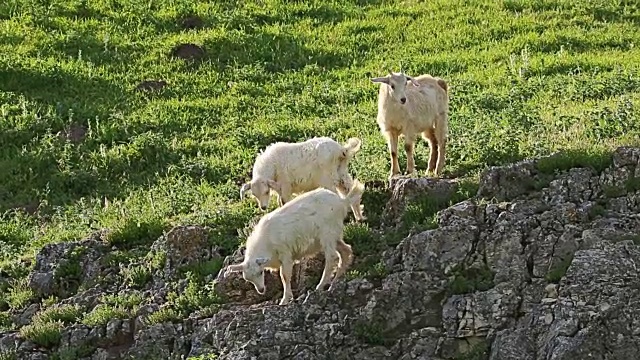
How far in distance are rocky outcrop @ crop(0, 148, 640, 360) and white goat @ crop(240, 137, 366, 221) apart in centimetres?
106

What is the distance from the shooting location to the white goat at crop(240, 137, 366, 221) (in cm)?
1432

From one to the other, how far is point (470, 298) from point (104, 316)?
4493 mm

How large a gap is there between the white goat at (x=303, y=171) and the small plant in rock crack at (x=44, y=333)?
2968 mm

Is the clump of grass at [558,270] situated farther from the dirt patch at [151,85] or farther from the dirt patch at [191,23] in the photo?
the dirt patch at [191,23]

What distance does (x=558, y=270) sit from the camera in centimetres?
1148

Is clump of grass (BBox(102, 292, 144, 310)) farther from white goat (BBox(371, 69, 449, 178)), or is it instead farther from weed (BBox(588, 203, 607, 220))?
weed (BBox(588, 203, 607, 220))

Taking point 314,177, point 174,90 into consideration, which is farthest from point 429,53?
point 314,177

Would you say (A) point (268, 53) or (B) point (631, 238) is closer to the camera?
(B) point (631, 238)

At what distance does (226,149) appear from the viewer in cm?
1972

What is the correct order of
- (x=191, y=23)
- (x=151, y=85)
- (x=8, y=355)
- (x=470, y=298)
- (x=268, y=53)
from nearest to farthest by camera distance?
(x=470, y=298)
(x=8, y=355)
(x=151, y=85)
(x=268, y=53)
(x=191, y=23)

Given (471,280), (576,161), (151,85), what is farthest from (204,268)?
(151,85)

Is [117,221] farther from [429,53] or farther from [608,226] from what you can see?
[429,53]

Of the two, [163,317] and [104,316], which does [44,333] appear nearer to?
[104,316]

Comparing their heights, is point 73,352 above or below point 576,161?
below
